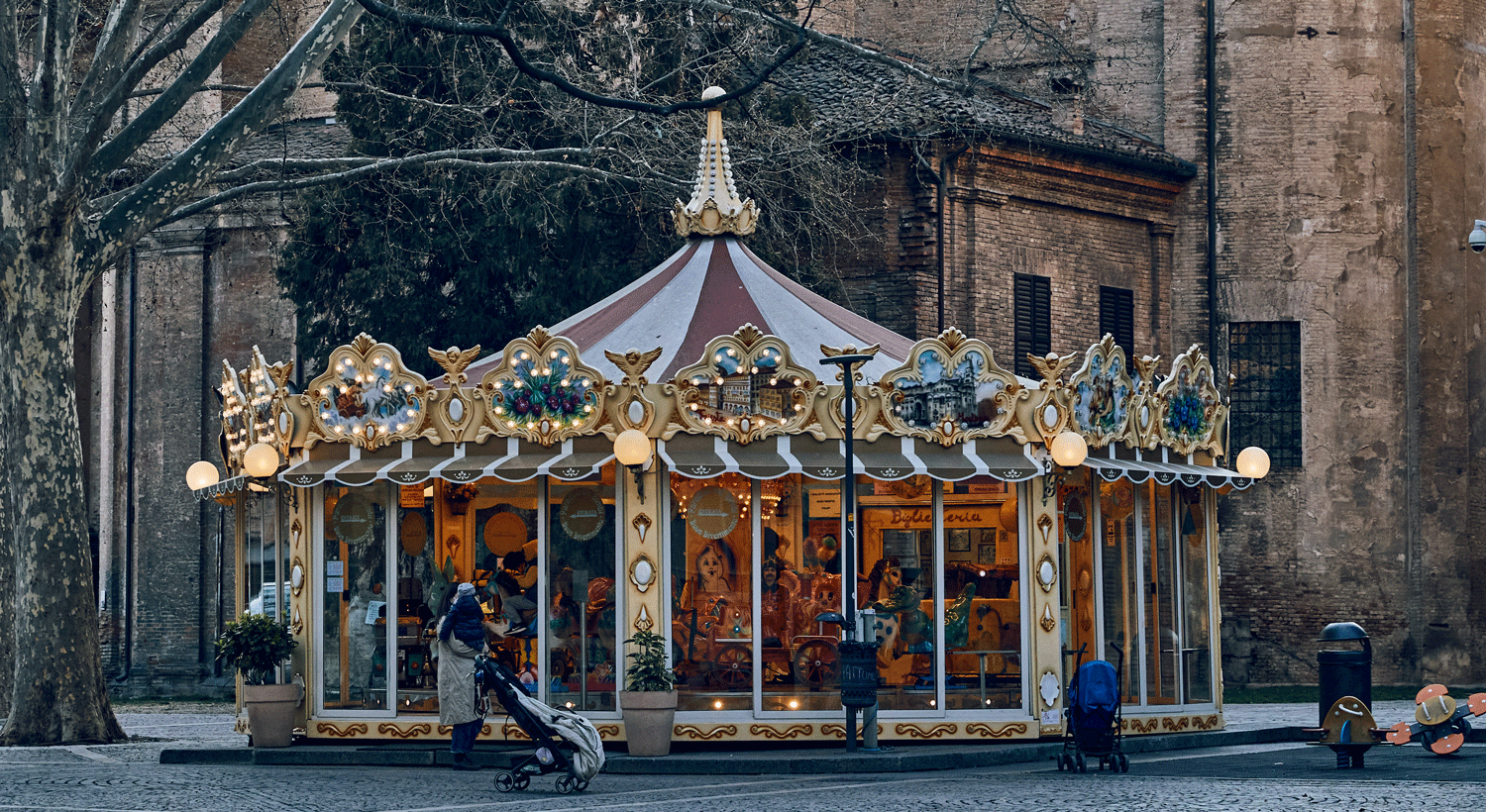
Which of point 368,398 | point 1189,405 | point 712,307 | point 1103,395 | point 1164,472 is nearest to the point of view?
point 368,398

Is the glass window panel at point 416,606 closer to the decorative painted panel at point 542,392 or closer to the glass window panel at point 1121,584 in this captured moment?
the decorative painted panel at point 542,392

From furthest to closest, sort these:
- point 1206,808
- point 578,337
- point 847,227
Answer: point 847,227 → point 578,337 → point 1206,808

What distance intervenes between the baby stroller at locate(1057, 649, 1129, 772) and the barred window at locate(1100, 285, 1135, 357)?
1775 cm

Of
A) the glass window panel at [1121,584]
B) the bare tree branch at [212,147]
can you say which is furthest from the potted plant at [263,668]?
the glass window panel at [1121,584]

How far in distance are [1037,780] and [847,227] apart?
1689cm

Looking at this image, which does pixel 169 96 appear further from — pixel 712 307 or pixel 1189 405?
pixel 1189 405

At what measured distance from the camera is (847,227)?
31.7 metres

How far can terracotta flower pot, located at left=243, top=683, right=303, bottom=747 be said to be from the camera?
61.9ft

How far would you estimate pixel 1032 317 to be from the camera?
32812 mm

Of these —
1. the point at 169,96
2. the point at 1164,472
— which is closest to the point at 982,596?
the point at 1164,472

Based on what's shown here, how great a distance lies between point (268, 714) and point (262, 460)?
94.9 inches

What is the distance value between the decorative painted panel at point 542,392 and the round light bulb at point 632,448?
0.83 meters

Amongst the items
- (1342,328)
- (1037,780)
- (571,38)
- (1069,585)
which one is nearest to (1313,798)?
(1037,780)

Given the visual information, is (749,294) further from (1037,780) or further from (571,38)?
(571,38)
